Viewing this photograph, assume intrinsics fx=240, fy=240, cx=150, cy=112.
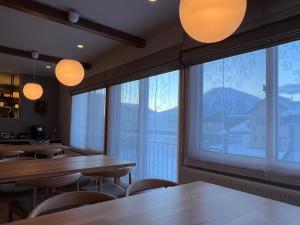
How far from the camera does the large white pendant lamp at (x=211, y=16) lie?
120cm

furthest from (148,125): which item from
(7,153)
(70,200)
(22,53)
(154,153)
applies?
(22,53)

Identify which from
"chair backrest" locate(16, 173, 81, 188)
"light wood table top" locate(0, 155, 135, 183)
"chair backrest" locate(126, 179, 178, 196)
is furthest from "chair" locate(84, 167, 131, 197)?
"chair backrest" locate(126, 179, 178, 196)

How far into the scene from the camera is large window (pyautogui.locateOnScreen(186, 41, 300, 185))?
74.0 inches

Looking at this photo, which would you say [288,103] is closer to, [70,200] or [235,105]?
[235,105]

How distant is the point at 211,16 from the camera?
121 cm

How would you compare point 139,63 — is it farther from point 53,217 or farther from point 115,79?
point 53,217

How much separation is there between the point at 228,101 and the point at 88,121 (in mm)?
3296

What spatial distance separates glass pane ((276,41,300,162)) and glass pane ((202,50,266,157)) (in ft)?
0.44

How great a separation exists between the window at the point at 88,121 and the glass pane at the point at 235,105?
7.90ft

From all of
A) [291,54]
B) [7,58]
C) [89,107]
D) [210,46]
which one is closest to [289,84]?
[291,54]

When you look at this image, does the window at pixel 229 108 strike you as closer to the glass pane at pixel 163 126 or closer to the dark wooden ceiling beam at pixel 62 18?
the glass pane at pixel 163 126

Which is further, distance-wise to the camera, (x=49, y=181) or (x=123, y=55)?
(x=123, y=55)

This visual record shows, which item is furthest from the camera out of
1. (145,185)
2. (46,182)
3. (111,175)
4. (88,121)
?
(88,121)

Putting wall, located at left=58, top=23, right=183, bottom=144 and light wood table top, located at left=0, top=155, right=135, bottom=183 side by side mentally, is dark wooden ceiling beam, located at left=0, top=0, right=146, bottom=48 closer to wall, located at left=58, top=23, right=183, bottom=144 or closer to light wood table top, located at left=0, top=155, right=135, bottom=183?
wall, located at left=58, top=23, right=183, bottom=144
